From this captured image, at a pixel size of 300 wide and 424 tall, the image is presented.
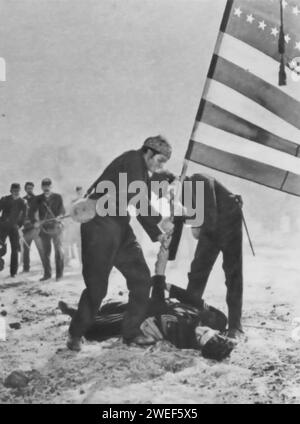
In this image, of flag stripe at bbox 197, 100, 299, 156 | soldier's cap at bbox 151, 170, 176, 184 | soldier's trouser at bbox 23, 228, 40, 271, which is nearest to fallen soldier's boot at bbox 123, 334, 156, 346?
soldier's trouser at bbox 23, 228, 40, 271

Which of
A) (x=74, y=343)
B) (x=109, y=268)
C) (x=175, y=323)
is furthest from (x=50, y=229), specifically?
(x=175, y=323)

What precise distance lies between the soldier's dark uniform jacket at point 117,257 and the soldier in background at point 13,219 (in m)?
0.55

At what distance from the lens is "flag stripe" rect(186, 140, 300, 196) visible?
12.5ft

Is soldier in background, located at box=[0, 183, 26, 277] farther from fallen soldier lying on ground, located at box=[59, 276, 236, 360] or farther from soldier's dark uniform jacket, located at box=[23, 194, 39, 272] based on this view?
fallen soldier lying on ground, located at box=[59, 276, 236, 360]

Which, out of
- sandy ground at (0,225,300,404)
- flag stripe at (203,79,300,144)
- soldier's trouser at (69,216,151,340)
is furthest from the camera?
flag stripe at (203,79,300,144)

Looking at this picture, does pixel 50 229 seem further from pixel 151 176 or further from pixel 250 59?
pixel 250 59

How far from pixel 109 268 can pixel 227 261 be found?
956mm

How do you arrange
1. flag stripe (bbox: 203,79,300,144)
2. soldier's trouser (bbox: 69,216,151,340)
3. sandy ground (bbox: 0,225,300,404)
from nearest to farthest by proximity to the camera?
sandy ground (bbox: 0,225,300,404), soldier's trouser (bbox: 69,216,151,340), flag stripe (bbox: 203,79,300,144)

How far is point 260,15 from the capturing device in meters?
3.80

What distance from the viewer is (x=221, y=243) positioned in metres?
3.87

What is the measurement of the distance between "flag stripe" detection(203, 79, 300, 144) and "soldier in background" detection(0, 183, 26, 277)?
1.71 m

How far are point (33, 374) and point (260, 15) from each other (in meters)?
3.30
